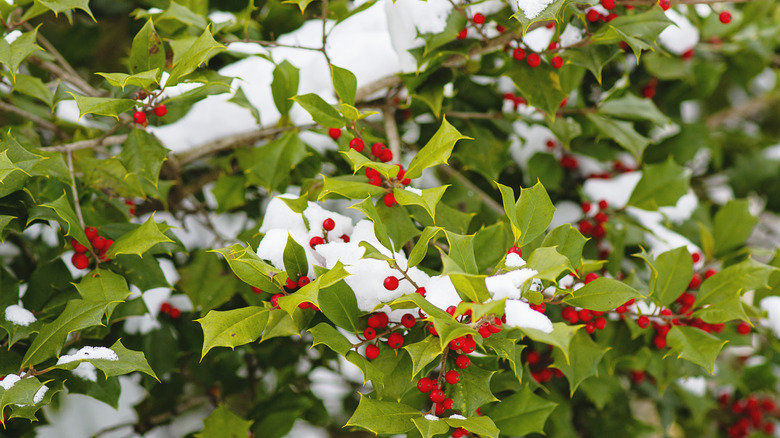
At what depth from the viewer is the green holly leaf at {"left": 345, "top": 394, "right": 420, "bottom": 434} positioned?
2.96ft

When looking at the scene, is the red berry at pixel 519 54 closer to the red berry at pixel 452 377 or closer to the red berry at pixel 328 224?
the red berry at pixel 328 224

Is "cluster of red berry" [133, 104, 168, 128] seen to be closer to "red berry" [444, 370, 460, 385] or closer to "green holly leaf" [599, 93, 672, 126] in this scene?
"red berry" [444, 370, 460, 385]

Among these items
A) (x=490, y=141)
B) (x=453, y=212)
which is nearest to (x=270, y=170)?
(x=453, y=212)

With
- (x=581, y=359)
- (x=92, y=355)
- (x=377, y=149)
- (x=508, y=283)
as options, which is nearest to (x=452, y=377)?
(x=508, y=283)

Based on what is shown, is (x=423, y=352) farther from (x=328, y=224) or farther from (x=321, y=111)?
(x=321, y=111)

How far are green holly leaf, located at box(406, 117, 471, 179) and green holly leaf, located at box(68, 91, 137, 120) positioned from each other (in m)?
0.55

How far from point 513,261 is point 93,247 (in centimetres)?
87

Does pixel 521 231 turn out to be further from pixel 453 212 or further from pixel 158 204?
pixel 158 204

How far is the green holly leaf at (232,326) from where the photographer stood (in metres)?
0.90

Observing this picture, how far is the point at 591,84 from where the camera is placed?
1687mm

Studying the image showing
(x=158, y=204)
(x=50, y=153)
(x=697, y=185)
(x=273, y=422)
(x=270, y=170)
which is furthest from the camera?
(x=697, y=185)

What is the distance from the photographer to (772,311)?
1403 mm

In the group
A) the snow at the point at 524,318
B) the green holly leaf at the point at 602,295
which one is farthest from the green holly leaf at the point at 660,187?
the snow at the point at 524,318

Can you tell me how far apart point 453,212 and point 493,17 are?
18.0 inches
